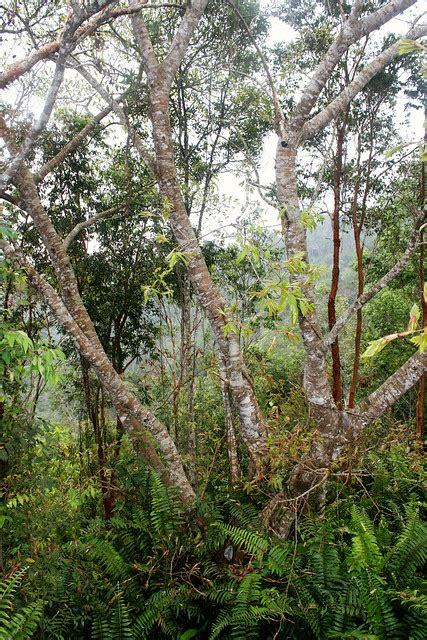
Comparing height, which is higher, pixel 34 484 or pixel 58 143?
pixel 58 143

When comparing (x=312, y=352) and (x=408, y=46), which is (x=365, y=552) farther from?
(x=408, y=46)

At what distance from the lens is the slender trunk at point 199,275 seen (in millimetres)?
3484

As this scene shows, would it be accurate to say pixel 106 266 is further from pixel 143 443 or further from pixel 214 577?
pixel 214 577

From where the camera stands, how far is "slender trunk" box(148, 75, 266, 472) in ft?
11.4

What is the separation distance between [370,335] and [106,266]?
27.8ft

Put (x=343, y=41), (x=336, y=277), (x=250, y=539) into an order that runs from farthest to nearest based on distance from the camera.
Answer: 1. (x=336, y=277)
2. (x=250, y=539)
3. (x=343, y=41)

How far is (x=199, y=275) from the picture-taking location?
11.4 ft

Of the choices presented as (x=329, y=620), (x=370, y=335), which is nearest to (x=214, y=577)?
(x=329, y=620)

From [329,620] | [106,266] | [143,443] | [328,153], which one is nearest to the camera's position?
[329,620]

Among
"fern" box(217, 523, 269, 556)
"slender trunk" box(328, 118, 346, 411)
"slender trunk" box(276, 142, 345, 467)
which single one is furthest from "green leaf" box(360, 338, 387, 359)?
"slender trunk" box(328, 118, 346, 411)

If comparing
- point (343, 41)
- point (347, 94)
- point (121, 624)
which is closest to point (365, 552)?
point (121, 624)

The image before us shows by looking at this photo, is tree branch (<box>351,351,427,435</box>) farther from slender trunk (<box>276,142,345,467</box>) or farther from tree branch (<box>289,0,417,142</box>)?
tree branch (<box>289,0,417,142</box>)

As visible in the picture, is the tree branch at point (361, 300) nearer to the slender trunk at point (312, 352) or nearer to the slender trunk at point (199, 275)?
the slender trunk at point (312, 352)

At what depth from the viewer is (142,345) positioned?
26.6 ft
